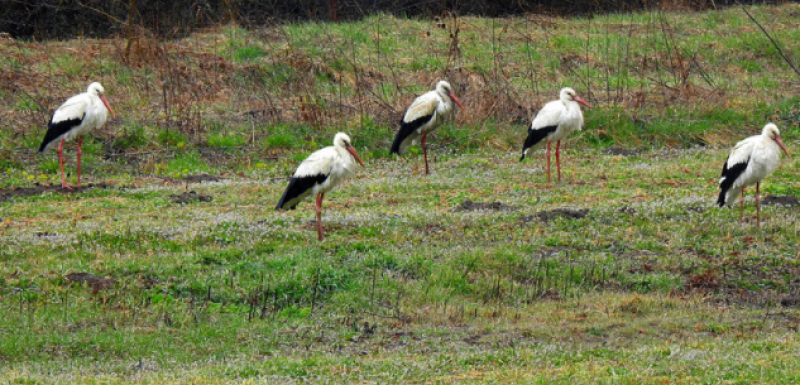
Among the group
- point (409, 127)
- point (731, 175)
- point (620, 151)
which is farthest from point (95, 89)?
point (731, 175)

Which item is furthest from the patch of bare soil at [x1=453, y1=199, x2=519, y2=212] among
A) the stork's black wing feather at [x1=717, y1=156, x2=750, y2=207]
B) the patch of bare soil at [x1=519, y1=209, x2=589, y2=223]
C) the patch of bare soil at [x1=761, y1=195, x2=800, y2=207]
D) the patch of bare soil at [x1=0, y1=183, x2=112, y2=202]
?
the patch of bare soil at [x1=0, y1=183, x2=112, y2=202]

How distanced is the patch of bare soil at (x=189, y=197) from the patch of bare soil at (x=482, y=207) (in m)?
3.57

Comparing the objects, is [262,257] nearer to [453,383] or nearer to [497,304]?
[497,304]

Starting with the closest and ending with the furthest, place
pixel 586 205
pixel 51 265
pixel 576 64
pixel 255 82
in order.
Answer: pixel 51 265 < pixel 586 205 < pixel 255 82 < pixel 576 64

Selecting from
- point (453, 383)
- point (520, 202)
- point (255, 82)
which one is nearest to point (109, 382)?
point (453, 383)

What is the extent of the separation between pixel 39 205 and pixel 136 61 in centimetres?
885

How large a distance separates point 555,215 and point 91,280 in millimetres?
5436

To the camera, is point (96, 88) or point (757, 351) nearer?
point (757, 351)

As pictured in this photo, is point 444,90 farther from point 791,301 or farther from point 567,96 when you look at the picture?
point 791,301

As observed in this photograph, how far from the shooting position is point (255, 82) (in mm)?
20750

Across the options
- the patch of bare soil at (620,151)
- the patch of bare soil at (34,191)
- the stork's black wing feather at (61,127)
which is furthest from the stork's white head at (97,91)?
the patch of bare soil at (620,151)

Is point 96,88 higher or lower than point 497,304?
higher

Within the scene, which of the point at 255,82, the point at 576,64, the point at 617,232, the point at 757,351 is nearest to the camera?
the point at 757,351

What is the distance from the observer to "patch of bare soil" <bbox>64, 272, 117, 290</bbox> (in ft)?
29.8
